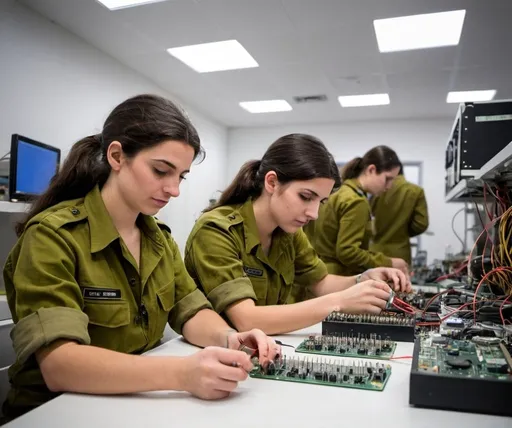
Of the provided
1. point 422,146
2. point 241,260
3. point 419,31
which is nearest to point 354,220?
point 241,260

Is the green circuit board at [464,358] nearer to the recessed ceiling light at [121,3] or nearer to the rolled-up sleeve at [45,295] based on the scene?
the rolled-up sleeve at [45,295]

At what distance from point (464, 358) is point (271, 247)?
2.95ft

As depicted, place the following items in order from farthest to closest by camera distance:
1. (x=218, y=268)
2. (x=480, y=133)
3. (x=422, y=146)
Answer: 1. (x=422, y=146)
2. (x=480, y=133)
3. (x=218, y=268)

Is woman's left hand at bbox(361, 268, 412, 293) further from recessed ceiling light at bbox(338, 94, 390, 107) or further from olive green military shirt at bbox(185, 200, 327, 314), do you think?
recessed ceiling light at bbox(338, 94, 390, 107)

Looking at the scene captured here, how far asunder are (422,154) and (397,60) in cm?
275

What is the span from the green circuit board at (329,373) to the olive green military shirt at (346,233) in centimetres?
173

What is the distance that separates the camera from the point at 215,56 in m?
4.47

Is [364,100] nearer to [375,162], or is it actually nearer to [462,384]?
[375,162]

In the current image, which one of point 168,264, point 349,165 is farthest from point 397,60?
point 168,264

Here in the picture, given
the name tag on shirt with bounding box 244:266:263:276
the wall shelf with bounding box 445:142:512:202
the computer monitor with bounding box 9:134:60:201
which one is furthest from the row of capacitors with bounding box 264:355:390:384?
the computer monitor with bounding box 9:134:60:201

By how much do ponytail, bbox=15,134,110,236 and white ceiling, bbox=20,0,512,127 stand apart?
2.58 meters

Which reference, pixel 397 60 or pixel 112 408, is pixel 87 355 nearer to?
pixel 112 408

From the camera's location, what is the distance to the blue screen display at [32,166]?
8.34ft

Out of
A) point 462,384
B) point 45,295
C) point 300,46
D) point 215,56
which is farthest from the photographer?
point 215,56
